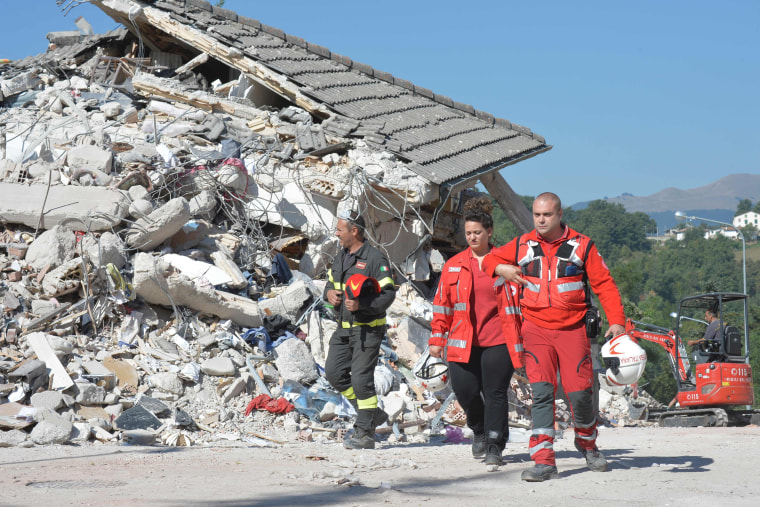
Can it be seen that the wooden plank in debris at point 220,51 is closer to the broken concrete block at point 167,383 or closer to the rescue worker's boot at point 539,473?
the broken concrete block at point 167,383

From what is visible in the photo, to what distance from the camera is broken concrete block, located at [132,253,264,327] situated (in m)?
7.62

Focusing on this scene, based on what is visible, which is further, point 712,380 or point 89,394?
point 712,380

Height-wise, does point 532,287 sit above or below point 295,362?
above

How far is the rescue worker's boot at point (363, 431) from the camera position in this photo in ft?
19.6

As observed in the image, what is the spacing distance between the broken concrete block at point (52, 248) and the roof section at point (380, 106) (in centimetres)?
365

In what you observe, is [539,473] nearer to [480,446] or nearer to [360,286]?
[480,446]

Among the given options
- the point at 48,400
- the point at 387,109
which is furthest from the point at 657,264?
the point at 48,400

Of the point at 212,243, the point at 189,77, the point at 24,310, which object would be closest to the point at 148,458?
the point at 24,310

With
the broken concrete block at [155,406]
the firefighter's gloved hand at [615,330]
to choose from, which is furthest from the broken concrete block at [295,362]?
the firefighter's gloved hand at [615,330]

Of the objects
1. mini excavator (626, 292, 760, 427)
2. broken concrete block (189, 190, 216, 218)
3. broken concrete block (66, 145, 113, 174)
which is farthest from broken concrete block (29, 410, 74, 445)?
mini excavator (626, 292, 760, 427)

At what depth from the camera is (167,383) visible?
7.02 m

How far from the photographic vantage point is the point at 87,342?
736cm

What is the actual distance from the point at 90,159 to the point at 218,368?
327 cm

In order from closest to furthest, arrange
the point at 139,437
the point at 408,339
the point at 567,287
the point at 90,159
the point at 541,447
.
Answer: the point at 541,447 → the point at 567,287 → the point at 139,437 → the point at 408,339 → the point at 90,159
